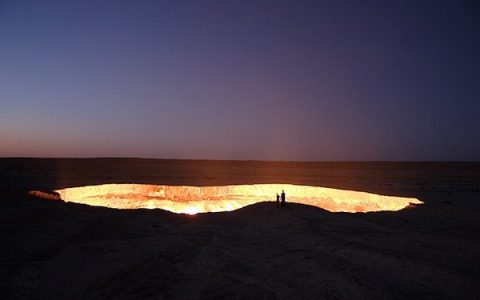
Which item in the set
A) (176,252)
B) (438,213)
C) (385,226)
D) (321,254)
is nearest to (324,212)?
(385,226)

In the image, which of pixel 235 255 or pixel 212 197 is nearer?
pixel 235 255

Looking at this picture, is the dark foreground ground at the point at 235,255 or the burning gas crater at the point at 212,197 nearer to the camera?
the dark foreground ground at the point at 235,255

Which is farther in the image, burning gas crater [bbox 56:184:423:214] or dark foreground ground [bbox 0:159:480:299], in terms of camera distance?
burning gas crater [bbox 56:184:423:214]

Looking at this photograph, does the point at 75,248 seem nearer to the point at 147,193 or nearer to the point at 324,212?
the point at 324,212
